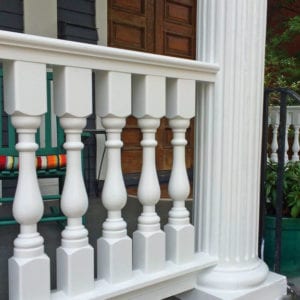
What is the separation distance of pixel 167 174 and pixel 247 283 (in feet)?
8.84

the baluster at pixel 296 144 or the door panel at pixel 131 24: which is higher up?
the door panel at pixel 131 24

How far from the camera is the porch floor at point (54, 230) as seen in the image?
155 cm

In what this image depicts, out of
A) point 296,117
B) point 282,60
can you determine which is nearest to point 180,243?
point 296,117

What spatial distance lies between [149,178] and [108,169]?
162mm

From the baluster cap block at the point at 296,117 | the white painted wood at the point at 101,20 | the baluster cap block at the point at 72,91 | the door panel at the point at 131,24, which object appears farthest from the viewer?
the door panel at the point at 131,24

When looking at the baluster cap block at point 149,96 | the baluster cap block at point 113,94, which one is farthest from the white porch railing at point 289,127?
the baluster cap block at point 113,94

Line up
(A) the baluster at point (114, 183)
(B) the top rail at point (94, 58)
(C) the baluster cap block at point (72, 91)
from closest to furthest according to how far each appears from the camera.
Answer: (B) the top rail at point (94, 58) → (C) the baluster cap block at point (72, 91) → (A) the baluster at point (114, 183)

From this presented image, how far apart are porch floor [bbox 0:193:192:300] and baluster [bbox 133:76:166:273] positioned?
0.36 m

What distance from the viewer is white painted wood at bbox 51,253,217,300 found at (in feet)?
3.89

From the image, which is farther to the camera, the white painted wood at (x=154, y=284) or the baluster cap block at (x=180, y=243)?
the baluster cap block at (x=180, y=243)

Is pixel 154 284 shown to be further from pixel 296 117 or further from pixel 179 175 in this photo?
pixel 296 117

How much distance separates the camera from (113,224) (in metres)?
1.25

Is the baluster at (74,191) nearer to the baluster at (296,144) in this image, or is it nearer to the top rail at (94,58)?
the top rail at (94,58)

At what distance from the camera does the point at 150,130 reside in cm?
133
